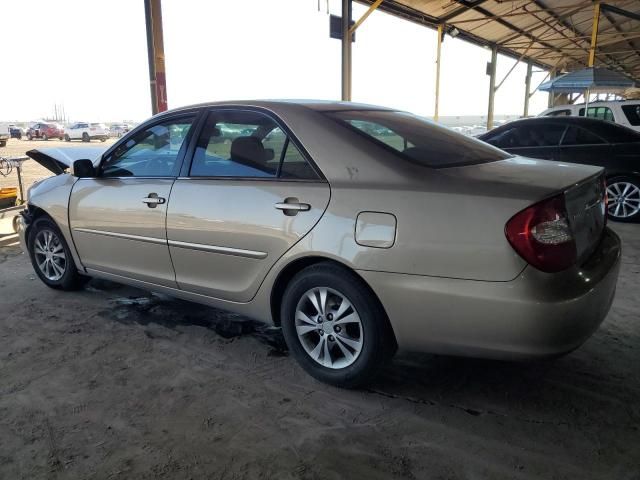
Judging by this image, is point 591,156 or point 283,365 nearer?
point 283,365

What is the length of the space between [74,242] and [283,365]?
2.04 metres

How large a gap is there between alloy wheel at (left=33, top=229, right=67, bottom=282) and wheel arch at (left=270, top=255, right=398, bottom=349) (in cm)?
219

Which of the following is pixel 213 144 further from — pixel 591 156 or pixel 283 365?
pixel 591 156

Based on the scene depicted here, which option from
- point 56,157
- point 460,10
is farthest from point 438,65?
point 56,157

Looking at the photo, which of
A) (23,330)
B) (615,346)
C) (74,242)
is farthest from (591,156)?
(23,330)

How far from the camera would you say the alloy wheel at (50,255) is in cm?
408

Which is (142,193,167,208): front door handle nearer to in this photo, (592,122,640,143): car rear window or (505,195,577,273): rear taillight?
(505,195,577,273): rear taillight

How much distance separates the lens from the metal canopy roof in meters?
13.2

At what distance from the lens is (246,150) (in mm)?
2900

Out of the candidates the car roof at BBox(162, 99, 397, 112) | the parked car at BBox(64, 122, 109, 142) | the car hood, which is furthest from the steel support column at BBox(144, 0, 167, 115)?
the parked car at BBox(64, 122, 109, 142)

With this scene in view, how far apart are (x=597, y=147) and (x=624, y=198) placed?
2.52 feet

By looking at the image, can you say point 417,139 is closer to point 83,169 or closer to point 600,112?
point 83,169

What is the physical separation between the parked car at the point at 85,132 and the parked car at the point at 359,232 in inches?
1524

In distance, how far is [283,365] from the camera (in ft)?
9.50
